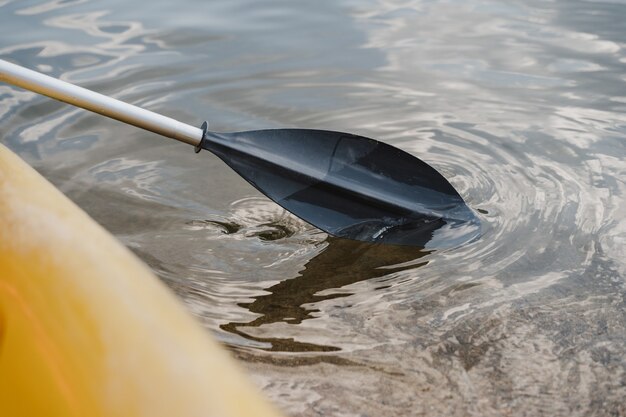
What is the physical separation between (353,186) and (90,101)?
0.85 m

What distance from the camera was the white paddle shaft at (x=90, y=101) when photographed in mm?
2330

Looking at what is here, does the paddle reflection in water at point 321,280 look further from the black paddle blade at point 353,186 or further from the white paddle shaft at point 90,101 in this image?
the white paddle shaft at point 90,101

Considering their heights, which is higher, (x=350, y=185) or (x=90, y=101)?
(x=90, y=101)

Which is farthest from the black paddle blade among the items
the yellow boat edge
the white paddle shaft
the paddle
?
the yellow boat edge

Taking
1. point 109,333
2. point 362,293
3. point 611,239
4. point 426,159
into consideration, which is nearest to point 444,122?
point 426,159

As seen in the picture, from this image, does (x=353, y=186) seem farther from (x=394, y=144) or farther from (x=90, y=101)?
(x=90, y=101)

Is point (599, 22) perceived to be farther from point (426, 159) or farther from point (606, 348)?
point (606, 348)

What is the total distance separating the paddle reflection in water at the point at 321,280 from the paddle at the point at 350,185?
0.05 metres

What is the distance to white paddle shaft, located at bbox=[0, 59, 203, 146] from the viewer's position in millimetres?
2330

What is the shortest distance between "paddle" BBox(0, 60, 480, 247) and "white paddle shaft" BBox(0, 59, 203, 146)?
11 cm

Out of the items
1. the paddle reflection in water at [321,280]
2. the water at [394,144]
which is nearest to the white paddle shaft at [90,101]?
the water at [394,144]

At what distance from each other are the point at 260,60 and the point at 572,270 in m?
2.30

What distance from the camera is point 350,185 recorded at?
8.77 feet

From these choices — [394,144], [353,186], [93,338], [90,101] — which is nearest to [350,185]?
[353,186]
